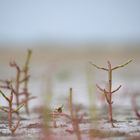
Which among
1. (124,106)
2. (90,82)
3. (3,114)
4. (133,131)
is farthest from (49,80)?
(124,106)

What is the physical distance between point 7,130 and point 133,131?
0.73 metres

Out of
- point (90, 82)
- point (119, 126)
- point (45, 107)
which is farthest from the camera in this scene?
point (119, 126)

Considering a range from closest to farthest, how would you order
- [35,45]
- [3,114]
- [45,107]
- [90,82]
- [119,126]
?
1. [45,107]
2. [90,82]
3. [119,126]
4. [3,114]
5. [35,45]

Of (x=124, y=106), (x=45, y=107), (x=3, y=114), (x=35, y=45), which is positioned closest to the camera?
(x=45, y=107)

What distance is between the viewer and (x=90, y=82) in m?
2.98

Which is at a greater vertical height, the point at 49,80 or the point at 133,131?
the point at 49,80

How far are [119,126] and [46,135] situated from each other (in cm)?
115

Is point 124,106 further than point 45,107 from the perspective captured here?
Yes

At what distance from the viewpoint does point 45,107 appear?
2.77 meters

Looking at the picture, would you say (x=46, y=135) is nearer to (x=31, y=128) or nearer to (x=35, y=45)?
(x=31, y=128)

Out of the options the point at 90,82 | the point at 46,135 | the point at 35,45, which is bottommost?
the point at 46,135

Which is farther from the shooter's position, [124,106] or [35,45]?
[35,45]

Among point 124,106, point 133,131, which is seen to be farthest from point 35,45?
point 133,131

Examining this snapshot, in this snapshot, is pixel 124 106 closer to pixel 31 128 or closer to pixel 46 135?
pixel 31 128
